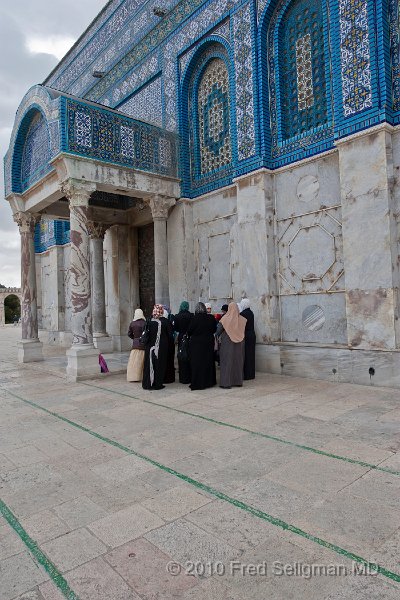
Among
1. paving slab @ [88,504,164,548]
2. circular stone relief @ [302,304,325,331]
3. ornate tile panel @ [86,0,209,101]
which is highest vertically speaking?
ornate tile panel @ [86,0,209,101]

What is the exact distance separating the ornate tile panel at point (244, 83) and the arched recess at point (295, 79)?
27cm

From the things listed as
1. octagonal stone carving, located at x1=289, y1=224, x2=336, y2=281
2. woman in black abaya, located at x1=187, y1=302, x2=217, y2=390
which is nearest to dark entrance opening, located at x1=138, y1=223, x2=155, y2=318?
octagonal stone carving, located at x1=289, y1=224, x2=336, y2=281

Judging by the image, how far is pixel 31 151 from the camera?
10.5m

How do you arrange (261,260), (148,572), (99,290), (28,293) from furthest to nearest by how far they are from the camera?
(99,290)
(28,293)
(261,260)
(148,572)

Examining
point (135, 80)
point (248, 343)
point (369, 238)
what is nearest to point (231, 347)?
point (248, 343)

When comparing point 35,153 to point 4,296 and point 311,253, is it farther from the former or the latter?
point 4,296

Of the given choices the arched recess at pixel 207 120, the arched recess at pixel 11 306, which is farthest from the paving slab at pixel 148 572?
the arched recess at pixel 11 306

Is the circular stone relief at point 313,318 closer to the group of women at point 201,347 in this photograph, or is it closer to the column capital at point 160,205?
the group of women at point 201,347

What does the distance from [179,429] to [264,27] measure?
7948 millimetres

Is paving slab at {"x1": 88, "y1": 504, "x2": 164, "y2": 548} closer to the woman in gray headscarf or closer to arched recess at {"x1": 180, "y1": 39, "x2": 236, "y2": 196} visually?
the woman in gray headscarf

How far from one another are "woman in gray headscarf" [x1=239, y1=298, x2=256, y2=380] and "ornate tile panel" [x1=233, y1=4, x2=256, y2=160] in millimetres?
Result: 3182

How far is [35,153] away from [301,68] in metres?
6.49

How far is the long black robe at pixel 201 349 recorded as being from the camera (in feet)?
22.3

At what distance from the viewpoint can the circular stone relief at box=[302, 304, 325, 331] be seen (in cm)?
750
